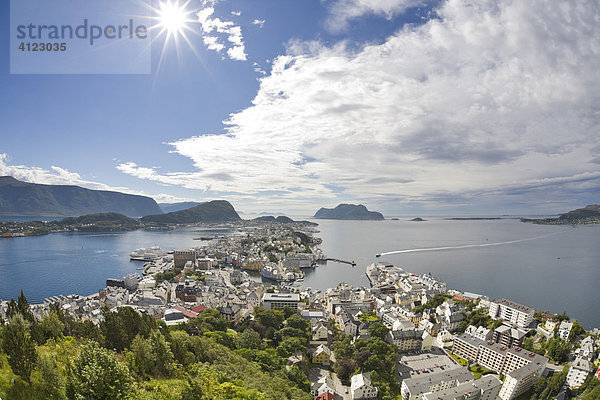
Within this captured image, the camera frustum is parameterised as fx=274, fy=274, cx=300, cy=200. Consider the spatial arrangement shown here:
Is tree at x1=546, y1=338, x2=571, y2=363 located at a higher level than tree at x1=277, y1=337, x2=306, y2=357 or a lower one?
lower

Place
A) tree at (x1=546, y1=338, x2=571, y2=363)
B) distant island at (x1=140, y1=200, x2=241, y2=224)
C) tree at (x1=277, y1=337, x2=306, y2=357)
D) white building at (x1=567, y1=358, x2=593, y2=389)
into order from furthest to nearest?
distant island at (x1=140, y1=200, x2=241, y2=224) → tree at (x1=546, y1=338, x2=571, y2=363) → tree at (x1=277, y1=337, x2=306, y2=357) → white building at (x1=567, y1=358, x2=593, y2=389)

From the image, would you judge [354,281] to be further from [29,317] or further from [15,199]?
[15,199]

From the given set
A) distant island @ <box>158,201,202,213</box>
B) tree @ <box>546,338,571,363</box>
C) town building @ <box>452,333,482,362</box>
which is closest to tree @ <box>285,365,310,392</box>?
town building @ <box>452,333,482,362</box>

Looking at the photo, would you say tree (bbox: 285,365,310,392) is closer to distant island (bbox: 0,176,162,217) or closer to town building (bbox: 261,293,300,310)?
town building (bbox: 261,293,300,310)

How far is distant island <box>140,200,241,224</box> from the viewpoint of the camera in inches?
3346

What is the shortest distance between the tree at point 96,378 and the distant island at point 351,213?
141293 millimetres

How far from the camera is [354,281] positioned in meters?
27.1

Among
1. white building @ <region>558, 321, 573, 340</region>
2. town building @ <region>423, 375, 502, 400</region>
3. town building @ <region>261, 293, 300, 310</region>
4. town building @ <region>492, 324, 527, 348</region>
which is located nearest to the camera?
town building @ <region>423, 375, 502, 400</region>

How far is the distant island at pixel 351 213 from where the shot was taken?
14350 centimetres

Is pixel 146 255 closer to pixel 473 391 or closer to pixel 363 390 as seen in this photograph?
pixel 363 390

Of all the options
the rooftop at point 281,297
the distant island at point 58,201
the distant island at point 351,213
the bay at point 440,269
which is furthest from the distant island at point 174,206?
the rooftop at point 281,297

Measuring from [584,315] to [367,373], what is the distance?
1714 cm

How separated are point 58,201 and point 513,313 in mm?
137029

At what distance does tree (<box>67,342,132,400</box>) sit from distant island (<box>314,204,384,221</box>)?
14129cm
